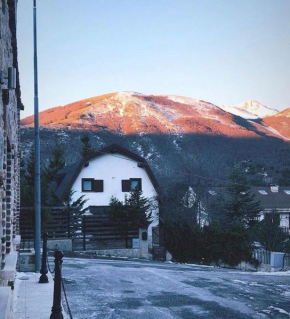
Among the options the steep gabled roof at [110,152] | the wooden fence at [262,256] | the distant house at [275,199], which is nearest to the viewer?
the wooden fence at [262,256]

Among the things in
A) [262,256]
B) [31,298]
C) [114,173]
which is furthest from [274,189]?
[31,298]

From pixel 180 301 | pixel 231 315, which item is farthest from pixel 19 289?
pixel 231 315

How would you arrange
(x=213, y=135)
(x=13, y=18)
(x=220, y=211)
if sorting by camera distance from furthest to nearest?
(x=213, y=135)
(x=220, y=211)
(x=13, y=18)

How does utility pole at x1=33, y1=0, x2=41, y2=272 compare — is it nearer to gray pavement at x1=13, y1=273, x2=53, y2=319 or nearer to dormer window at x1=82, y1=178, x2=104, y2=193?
gray pavement at x1=13, y1=273, x2=53, y2=319

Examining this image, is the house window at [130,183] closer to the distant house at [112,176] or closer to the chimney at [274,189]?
the distant house at [112,176]

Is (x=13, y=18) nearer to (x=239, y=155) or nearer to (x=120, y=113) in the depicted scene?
Result: (x=239, y=155)

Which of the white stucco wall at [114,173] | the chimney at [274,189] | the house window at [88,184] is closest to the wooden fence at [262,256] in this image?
the white stucco wall at [114,173]

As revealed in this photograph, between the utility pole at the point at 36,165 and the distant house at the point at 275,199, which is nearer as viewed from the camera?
the utility pole at the point at 36,165
